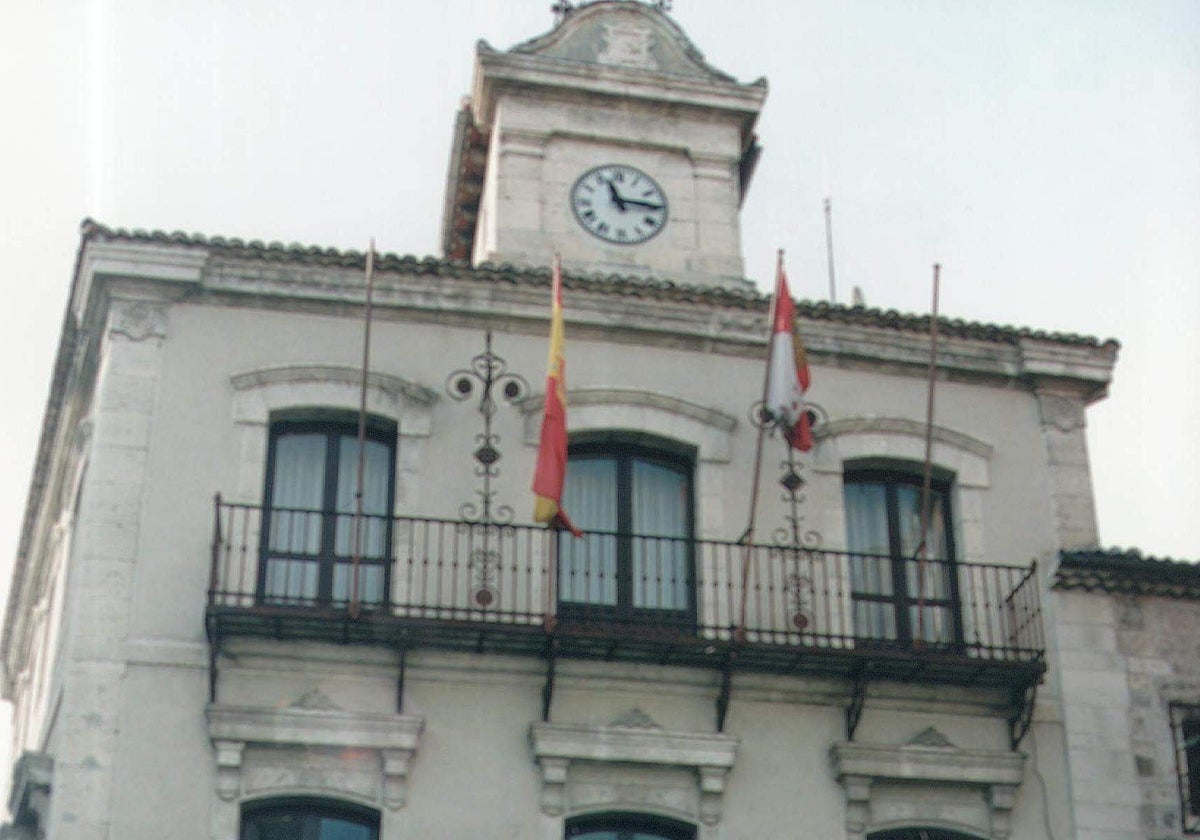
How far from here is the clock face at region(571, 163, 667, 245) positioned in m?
22.8

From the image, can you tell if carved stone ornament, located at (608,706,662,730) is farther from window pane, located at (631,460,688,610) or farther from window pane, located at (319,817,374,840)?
window pane, located at (319,817,374,840)

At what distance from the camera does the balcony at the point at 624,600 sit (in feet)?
57.7

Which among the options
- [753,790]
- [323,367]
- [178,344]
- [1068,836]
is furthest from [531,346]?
[1068,836]

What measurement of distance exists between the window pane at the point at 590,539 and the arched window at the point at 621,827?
205 cm

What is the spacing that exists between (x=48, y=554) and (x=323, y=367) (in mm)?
6267

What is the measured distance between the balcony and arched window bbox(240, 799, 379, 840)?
1413 mm

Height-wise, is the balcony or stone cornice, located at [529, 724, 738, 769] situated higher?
the balcony

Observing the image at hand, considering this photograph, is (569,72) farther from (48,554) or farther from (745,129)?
(48,554)

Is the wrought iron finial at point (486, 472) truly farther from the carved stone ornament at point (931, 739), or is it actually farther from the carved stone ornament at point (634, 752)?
the carved stone ornament at point (931, 739)

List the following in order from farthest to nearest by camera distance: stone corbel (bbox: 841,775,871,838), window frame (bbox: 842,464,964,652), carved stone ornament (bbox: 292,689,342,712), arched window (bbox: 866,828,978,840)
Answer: window frame (bbox: 842,464,964,652) < arched window (bbox: 866,828,978,840) < stone corbel (bbox: 841,775,871,838) < carved stone ornament (bbox: 292,689,342,712)

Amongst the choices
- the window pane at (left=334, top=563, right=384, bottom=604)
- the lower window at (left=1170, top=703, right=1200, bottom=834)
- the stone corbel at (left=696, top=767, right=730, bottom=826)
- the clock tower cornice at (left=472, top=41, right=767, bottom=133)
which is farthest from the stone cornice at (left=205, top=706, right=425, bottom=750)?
the clock tower cornice at (left=472, top=41, right=767, bottom=133)

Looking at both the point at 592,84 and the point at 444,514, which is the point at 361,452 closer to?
the point at 444,514

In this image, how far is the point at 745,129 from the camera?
78.4 feet

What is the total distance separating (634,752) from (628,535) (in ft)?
6.93
